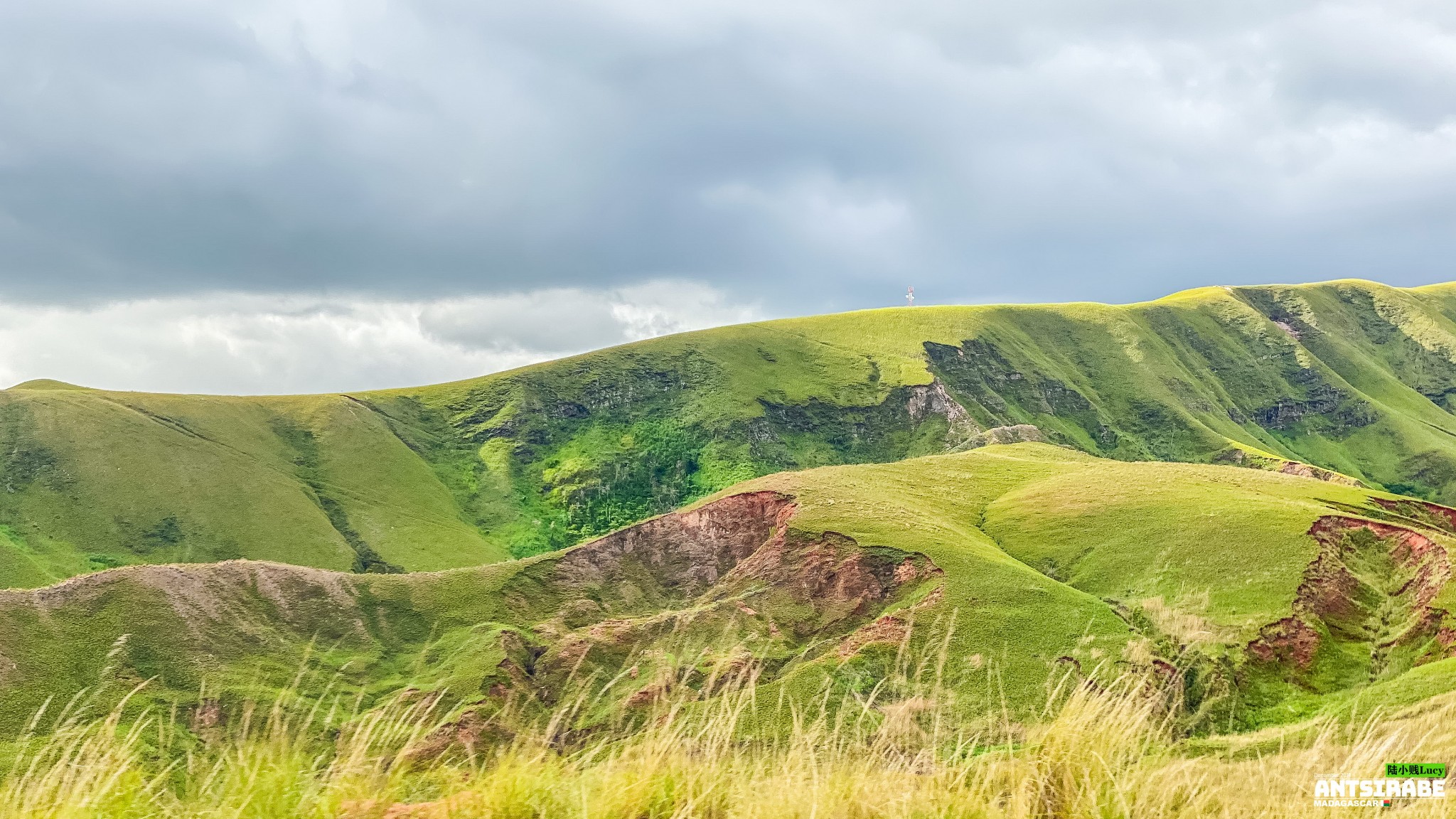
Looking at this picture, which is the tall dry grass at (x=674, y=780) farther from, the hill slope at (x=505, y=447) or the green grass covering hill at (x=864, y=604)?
the hill slope at (x=505, y=447)

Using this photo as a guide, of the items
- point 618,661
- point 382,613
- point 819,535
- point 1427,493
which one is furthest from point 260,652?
point 1427,493

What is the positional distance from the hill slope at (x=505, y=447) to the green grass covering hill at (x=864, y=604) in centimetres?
6443

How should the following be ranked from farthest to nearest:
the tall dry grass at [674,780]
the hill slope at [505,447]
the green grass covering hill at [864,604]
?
the hill slope at [505,447], the green grass covering hill at [864,604], the tall dry grass at [674,780]

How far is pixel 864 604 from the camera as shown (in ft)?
173

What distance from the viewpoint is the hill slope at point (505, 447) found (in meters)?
120

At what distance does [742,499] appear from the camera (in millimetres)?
72312

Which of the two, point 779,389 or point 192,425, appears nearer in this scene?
point 192,425

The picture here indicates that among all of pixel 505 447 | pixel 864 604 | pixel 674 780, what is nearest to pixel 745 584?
pixel 864 604

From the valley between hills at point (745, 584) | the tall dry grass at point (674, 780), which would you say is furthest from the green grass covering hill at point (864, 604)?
the tall dry grass at point (674, 780)

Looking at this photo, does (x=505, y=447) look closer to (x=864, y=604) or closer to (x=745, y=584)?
(x=745, y=584)

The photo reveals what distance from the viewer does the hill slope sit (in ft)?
394

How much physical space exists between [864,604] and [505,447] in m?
127

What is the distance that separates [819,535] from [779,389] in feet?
414

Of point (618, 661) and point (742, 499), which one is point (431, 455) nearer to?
point (742, 499)
